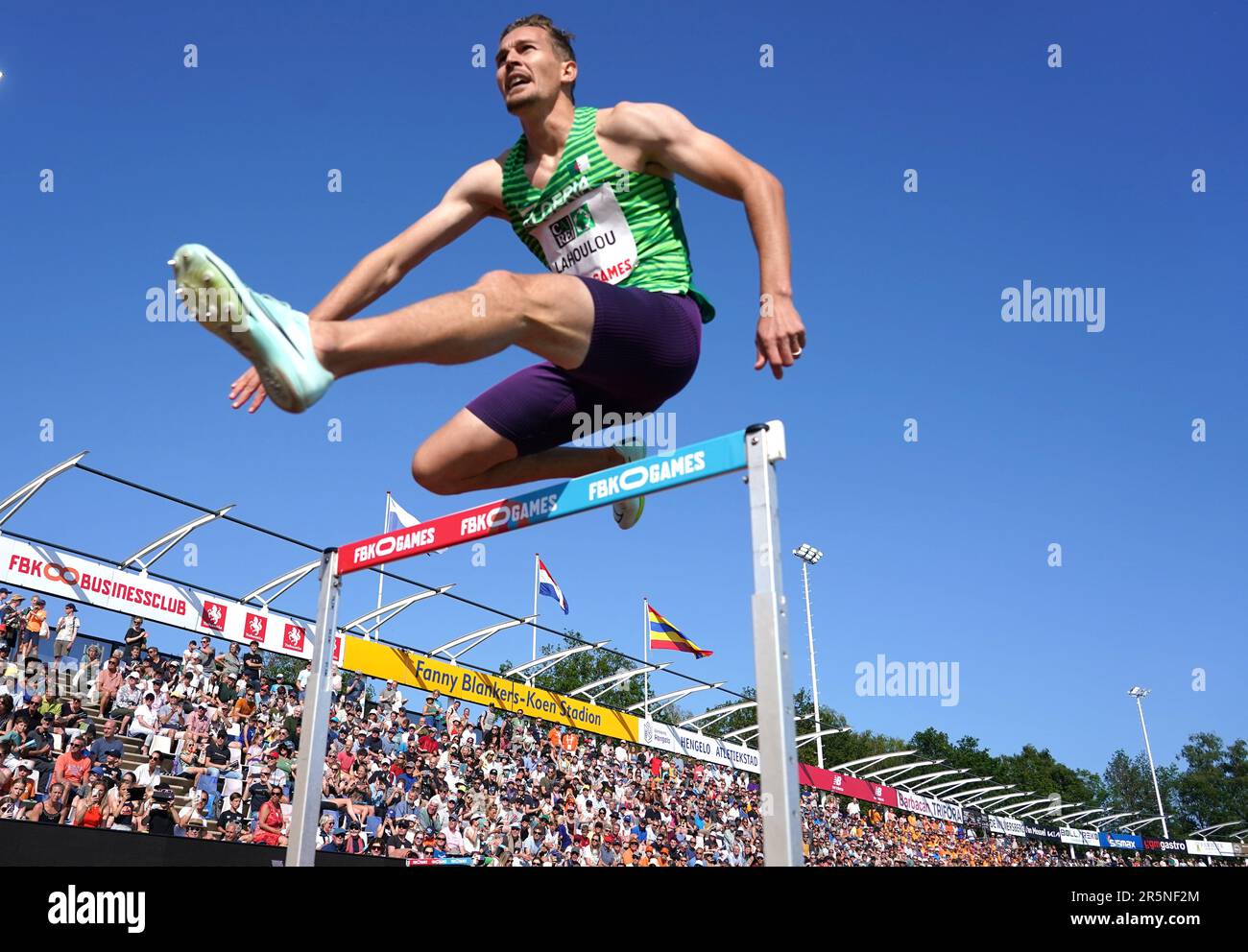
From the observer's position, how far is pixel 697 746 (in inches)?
963

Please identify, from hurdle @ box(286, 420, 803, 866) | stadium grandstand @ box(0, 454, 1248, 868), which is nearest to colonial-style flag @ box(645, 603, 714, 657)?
stadium grandstand @ box(0, 454, 1248, 868)

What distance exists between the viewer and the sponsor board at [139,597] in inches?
483

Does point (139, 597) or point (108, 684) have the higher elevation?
point (139, 597)

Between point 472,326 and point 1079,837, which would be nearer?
point 472,326

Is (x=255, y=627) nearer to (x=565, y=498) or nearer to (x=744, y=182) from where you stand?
(x=565, y=498)

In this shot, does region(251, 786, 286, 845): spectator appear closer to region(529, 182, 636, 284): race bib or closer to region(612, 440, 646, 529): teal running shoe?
region(612, 440, 646, 529): teal running shoe

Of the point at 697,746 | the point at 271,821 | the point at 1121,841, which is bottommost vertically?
the point at 1121,841

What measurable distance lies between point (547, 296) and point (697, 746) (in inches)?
881

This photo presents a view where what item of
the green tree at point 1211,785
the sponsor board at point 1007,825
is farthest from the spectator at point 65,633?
the green tree at point 1211,785

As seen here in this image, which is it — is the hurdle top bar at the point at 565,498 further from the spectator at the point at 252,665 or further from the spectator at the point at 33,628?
the spectator at the point at 252,665

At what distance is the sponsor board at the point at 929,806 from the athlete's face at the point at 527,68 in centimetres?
3413

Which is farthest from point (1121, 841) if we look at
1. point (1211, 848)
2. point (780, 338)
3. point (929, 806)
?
point (780, 338)

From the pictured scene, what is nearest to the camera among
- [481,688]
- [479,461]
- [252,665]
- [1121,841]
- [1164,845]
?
[479,461]
